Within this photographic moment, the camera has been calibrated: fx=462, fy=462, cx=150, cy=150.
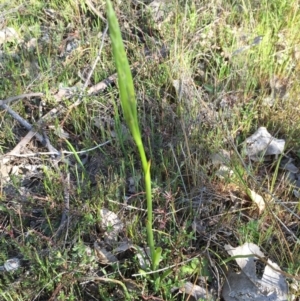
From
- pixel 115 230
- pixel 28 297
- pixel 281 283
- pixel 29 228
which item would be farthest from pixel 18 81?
pixel 281 283

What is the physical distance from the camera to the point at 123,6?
2721 millimetres

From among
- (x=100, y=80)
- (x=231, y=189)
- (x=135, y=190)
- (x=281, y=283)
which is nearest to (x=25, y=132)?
(x=100, y=80)

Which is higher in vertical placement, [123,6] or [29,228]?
[123,6]

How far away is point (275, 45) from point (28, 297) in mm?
1717

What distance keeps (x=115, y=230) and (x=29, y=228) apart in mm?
330

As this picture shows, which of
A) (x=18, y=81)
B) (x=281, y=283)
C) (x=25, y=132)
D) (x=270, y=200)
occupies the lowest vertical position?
(x=281, y=283)

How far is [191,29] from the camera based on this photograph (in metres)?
2.48

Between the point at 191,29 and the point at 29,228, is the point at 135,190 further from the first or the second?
the point at 191,29

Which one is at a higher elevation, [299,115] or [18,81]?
[18,81]

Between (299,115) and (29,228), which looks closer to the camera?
(29,228)

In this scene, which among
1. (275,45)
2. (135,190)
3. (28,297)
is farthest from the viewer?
(275,45)

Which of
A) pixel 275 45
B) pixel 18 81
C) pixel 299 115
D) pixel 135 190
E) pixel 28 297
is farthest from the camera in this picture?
pixel 275 45

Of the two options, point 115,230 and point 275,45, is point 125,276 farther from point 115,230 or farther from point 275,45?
point 275,45

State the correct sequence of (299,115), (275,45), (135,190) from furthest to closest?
(275,45) < (299,115) < (135,190)
